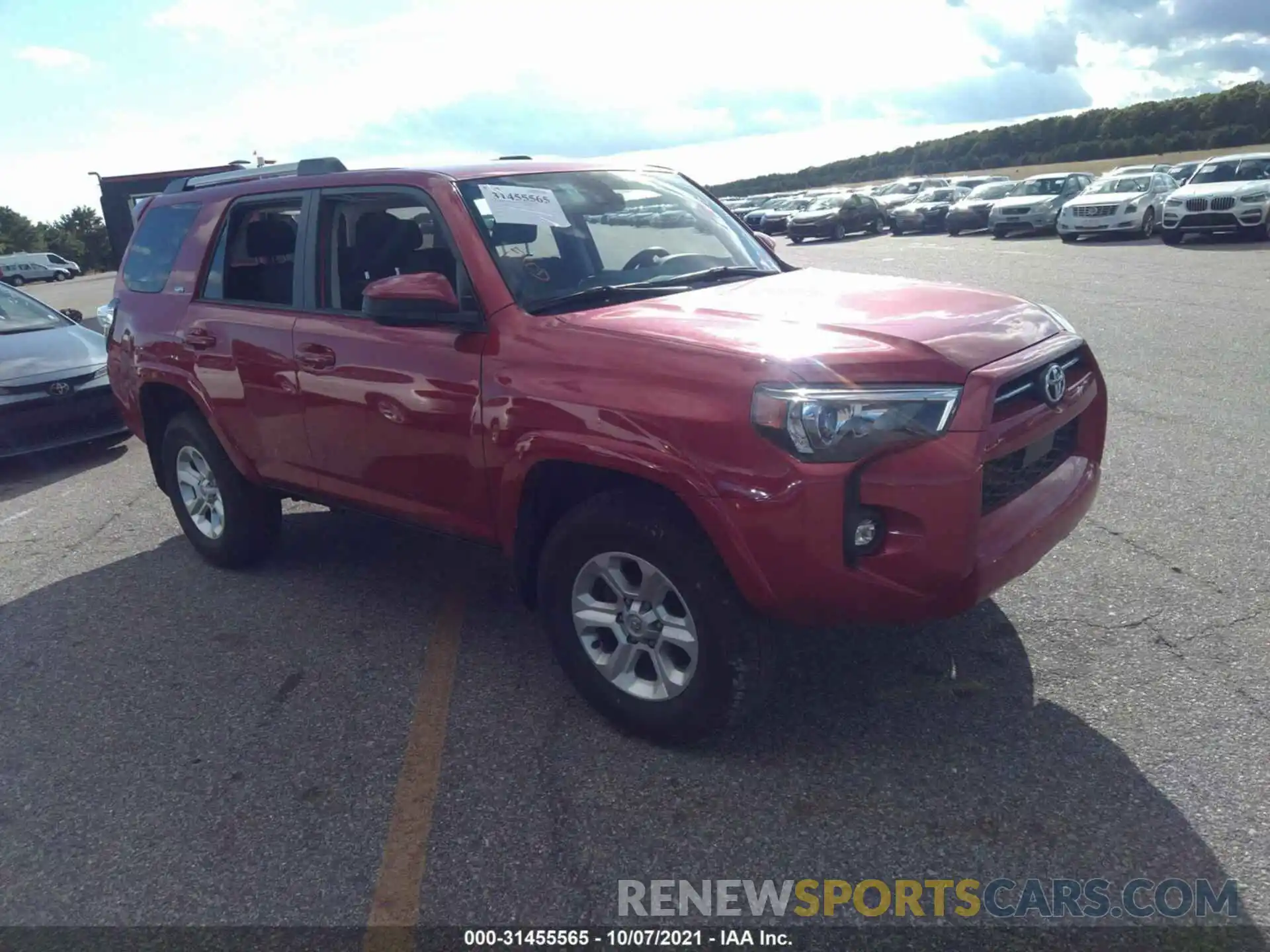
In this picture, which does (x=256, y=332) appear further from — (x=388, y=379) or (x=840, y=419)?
(x=840, y=419)

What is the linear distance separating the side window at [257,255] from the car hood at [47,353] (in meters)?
4.34

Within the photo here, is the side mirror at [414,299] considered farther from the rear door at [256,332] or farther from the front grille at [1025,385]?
the front grille at [1025,385]

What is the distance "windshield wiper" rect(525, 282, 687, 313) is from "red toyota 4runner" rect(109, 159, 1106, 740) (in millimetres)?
16

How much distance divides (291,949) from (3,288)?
30.7 feet

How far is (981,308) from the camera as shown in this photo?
3748 mm

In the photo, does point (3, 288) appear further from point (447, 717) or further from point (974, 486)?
point (974, 486)

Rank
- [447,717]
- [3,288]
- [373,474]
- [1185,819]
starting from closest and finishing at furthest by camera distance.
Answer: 1. [1185,819]
2. [447,717]
3. [373,474]
4. [3,288]

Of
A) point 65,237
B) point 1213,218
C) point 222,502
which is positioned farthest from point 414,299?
point 65,237

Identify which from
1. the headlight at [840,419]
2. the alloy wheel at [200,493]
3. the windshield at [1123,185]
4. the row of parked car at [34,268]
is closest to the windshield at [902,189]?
the windshield at [1123,185]

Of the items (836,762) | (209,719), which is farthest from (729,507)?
(209,719)

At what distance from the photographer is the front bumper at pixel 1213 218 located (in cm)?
1958

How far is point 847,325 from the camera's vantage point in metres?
3.45

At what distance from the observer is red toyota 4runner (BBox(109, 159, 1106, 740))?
10.1 ft

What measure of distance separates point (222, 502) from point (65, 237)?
7211 centimetres
